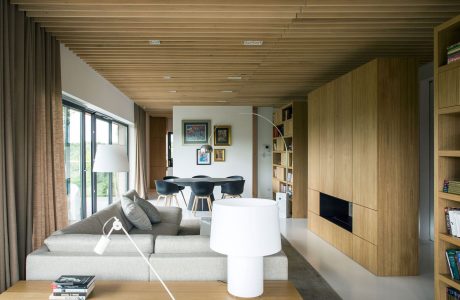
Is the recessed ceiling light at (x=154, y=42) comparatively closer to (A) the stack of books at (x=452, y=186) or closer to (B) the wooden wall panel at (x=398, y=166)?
(B) the wooden wall panel at (x=398, y=166)

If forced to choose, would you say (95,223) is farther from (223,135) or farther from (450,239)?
(223,135)

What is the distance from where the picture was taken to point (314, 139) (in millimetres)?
5801

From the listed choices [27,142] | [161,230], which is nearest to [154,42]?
[27,142]

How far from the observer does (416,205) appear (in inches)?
154

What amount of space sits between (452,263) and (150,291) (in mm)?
2417

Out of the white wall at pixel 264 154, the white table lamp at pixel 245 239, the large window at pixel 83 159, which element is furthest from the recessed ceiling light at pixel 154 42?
the white wall at pixel 264 154

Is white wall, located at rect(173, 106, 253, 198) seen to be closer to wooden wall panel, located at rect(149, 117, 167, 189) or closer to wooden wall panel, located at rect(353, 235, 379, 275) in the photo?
wooden wall panel, located at rect(149, 117, 167, 189)

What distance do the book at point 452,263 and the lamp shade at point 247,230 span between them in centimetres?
183

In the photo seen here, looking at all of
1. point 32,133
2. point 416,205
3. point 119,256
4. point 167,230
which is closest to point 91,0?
point 32,133

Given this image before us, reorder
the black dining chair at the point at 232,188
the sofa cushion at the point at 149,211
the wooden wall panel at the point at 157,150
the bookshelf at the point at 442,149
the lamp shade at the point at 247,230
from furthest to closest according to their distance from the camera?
1. the wooden wall panel at the point at 157,150
2. the black dining chair at the point at 232,188
3. the sofa cushion at the point at 149,211
4. the bookshelf at the point at 442,149
5. the lamp shade at the point at 247,230

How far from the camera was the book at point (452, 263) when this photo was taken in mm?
2661

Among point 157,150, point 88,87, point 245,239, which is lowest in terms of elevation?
point 245,239

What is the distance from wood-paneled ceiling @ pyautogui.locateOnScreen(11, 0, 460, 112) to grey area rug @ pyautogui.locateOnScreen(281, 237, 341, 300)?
110 inches

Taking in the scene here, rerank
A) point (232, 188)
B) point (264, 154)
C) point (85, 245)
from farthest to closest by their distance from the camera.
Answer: point (264, 154), point (232, 188), point (85, 245)
